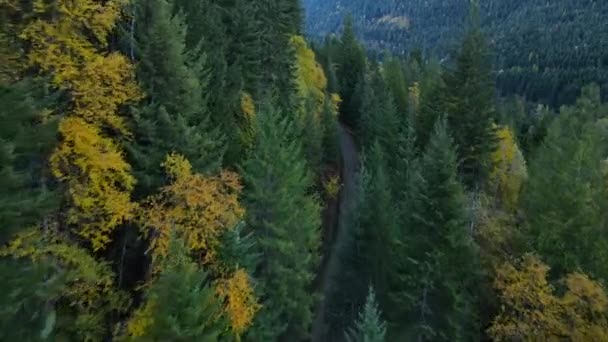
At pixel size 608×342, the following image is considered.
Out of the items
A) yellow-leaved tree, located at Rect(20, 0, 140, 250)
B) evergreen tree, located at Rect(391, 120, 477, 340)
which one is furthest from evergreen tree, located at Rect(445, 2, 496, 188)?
yellow-leaved tree, located at Rect(20, 0, 140, 250)

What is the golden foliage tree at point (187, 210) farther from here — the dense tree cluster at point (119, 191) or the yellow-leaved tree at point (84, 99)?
the yellow-leaved tree at point (84, 99)

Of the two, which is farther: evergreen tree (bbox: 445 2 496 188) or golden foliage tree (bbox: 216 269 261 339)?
evergreen tree (bbox: 445 2 496 188)

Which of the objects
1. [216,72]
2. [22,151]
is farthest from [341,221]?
[22,151]

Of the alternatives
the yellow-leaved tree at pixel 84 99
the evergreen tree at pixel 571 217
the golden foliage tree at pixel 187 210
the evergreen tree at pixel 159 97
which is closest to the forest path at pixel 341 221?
the evergreen tree at pixel 571 217

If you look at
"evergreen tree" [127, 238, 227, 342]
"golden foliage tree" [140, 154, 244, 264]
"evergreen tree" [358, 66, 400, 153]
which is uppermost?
"golden foliage tree" [140, 154, 244, 264]

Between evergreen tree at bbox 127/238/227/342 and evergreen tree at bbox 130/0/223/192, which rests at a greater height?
evergreen tree at bbox 130/0/223/192

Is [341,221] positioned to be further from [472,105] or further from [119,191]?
[119,191]

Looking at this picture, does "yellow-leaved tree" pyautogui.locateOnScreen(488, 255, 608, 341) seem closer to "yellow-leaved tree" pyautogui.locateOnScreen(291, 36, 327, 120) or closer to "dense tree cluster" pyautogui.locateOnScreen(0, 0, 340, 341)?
"dense tree cluster" pyautogui.locateOnScreen(0, 0, 340, 341)
